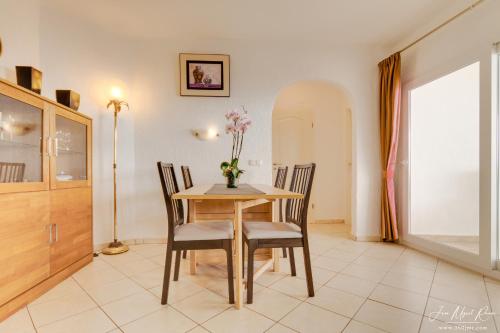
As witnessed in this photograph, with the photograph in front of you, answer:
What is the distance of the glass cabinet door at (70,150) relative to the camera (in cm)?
195

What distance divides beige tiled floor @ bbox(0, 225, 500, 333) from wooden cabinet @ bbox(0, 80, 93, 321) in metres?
0.18

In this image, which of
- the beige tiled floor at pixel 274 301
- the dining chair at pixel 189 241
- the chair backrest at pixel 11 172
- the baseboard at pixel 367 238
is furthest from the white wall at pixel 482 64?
the chair backrest at pixel 11 172

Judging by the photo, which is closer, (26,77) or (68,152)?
(26,77)

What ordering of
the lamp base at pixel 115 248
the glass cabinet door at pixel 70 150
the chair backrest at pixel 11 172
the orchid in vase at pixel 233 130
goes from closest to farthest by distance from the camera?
the chair backrest at pixel 11 172 < the glass cabinet door at pixel 70 150 < the orchid in vase at pixel 233 130 < the lamp base at pixel 115 248

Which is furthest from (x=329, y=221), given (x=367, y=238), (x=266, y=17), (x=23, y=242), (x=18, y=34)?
(x=18, y=34)

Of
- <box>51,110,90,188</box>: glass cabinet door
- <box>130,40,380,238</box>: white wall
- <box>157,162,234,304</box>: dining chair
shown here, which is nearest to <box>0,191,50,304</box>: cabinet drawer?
<box>51,110,90,188</box>: glass cabinet door

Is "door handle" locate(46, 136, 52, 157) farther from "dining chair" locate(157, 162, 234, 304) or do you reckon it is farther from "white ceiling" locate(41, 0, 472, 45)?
"white ceiling" locate(41, 0, 472, 45)

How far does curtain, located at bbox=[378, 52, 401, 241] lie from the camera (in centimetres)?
290

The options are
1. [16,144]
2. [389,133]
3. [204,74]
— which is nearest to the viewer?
[16,144]

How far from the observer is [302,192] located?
182 cm

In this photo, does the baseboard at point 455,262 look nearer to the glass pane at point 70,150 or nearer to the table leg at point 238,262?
the table leg at point 238,262

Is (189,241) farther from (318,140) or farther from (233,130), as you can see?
(318,140)

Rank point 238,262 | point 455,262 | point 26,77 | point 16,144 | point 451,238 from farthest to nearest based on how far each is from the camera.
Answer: point 451,238 < point 455,262 < point 26,77 < point 16,144 < point 238,262

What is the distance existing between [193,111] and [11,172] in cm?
191
